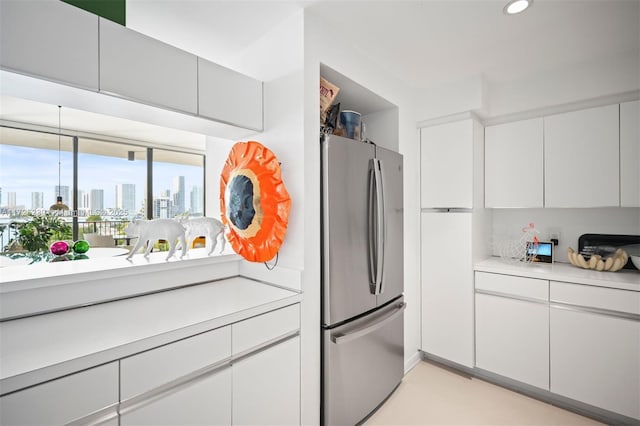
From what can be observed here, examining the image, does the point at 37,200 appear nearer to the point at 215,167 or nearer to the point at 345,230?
the point at 215,167

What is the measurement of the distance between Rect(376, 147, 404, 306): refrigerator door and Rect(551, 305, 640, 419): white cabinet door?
1149 mm

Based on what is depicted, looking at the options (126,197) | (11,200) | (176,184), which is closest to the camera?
(11,200)

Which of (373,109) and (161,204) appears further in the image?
(161,204)

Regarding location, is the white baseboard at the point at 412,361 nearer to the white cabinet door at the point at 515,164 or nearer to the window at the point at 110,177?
the white cabinet door at the point at 515,164

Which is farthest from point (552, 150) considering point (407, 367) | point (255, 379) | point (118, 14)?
point (118, 14)

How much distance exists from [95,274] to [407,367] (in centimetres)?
243

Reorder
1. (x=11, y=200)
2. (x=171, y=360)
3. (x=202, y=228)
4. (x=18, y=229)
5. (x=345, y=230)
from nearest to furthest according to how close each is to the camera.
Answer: (x=171, y=360)
(x=345, y=230)
(x=202, y=228)
(x=18, y=229)
(x=11, y=200)

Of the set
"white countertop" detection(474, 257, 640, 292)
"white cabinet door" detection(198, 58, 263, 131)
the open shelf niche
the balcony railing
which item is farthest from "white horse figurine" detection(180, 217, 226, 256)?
"white countertop" detection(474, 257, 640, 292)

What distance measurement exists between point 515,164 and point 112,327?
10.1ft

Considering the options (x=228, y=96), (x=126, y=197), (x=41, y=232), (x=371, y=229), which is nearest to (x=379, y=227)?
(x=371, y=229)

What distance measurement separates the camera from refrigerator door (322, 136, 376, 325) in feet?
5.84

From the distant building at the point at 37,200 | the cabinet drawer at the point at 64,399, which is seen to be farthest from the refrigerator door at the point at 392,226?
the distant building at the point at 37,200

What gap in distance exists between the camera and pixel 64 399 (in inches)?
37.2

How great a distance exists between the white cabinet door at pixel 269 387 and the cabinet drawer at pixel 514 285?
1.71 meters
